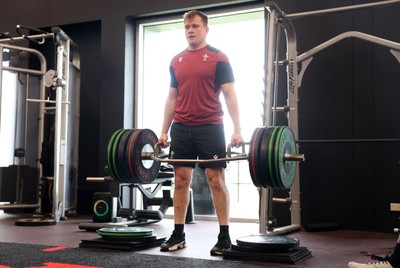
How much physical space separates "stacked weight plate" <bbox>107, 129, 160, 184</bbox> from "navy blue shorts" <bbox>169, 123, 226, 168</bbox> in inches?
7.8

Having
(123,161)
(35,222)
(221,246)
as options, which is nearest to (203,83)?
(123,161)

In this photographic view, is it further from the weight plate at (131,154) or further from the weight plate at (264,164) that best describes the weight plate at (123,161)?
the weight plate at (264,164)

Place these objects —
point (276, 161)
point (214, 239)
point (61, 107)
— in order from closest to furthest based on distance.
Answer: point (276, 161) < point (214, 239) < point (61, 107)

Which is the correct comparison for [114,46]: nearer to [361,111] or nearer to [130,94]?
[130,94]

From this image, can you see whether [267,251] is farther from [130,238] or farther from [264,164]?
[130,238]

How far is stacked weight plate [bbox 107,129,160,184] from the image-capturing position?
9.31 ft

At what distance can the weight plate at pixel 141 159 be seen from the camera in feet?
9.33

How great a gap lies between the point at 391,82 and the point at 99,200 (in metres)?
2.47

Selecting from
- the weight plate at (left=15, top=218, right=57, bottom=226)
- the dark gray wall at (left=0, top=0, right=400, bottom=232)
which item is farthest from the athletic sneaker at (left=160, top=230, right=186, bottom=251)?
the weight plate at (left=15, top=218, right=57, bottom=226)

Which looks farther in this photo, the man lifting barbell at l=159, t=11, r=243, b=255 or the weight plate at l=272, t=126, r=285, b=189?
the man lifting barbell at l=159, t=11, r=243, b=255

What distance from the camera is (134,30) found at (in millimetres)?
5055

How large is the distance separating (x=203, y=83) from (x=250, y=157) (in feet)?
1.70

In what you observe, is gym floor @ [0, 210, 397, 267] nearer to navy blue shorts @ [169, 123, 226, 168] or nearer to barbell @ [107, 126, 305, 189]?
barbell @ [107, 126, 305, 189]

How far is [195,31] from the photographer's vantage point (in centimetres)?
275
